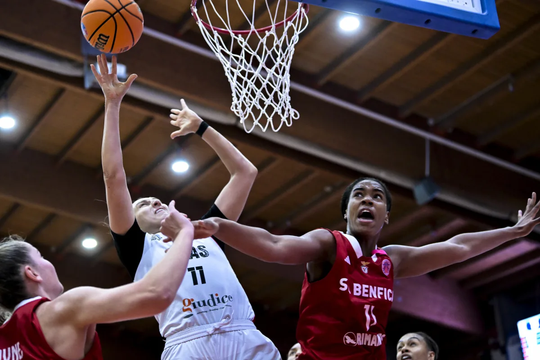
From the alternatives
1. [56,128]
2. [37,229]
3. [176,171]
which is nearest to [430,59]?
[176,171]

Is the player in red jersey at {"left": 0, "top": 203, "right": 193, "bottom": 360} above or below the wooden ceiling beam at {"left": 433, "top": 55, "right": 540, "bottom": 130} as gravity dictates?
below

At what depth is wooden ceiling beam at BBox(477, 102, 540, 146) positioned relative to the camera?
30.2 feet

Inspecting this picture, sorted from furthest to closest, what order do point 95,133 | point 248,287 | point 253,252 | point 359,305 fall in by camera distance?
point 248,287, point 95,133, point 359,305, point 253,252

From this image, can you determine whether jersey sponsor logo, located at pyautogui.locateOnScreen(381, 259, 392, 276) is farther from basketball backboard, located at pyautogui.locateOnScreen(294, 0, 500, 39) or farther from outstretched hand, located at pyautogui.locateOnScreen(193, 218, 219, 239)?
basketball backboard, located at pyautogui.locateOnScreen(294, 0, 500, 39)

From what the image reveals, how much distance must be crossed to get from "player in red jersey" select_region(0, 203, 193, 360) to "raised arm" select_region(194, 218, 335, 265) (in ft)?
1.09

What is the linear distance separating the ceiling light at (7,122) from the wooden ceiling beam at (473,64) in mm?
5007

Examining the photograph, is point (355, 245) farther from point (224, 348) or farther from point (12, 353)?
point (12, 353)

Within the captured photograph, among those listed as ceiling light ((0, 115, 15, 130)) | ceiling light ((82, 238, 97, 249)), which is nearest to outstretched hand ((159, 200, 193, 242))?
ceiling light ((0, 115, 15, 130))

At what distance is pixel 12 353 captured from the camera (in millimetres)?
2764

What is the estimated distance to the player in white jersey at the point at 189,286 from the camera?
366 cm

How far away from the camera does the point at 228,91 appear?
27.9ft

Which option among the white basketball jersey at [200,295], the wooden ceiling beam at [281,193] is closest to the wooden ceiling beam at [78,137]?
the wooden ceiling beam at [281,193]

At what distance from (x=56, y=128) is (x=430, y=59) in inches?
196

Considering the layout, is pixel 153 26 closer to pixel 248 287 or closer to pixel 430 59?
pixel 430 59
